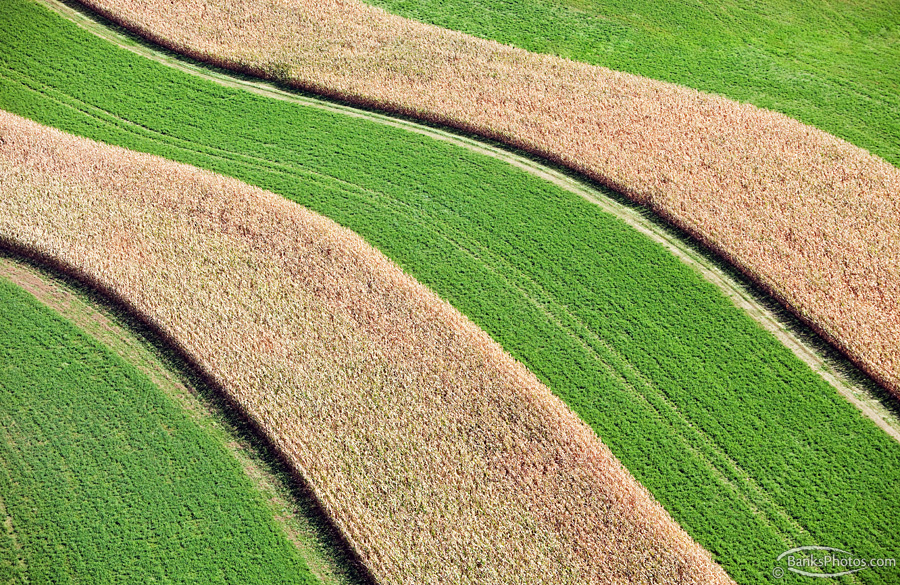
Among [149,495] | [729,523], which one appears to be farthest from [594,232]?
[149,495]

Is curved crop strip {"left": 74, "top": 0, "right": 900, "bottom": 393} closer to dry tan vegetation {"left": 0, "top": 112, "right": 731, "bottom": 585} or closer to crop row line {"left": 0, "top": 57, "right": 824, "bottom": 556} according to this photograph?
crop row line {"left": 0, "top": 57, "right": 824, "bottom": 556}

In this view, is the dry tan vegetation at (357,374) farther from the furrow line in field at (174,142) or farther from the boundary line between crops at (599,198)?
the boundary line between crops at (599,198)

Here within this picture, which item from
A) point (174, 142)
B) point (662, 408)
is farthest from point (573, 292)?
point (174, 142)

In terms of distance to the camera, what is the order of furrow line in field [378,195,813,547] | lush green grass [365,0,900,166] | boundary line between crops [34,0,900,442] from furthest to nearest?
lush green grass [365,0,900,166], boundary line between crops [34,0,900,442], furrow line in field [378,195,813,547]

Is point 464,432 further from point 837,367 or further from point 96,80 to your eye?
point 96,80

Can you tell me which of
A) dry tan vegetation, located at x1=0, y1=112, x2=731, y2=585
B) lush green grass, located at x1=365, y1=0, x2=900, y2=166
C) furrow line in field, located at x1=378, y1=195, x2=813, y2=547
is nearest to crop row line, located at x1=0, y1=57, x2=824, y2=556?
furrow line in field, located at x1=378, y1=195, x2=813, y2=547

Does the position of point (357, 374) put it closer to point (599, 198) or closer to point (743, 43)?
point (599, 198)
